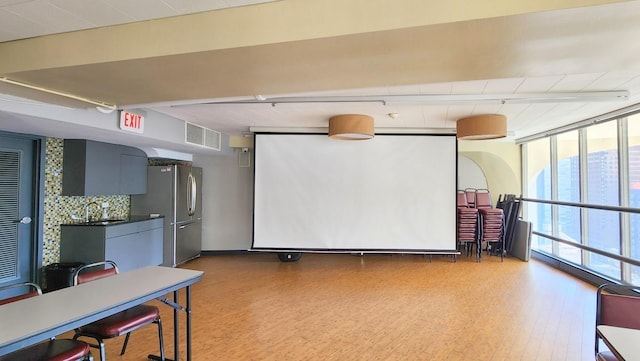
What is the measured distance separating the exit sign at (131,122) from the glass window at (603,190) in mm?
6611

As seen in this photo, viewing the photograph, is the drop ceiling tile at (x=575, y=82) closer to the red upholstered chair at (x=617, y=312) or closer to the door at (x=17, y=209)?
the red upholstered chair at (x=617, y=312)

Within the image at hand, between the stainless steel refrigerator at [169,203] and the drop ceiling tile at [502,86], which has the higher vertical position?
the drop ceiling tile at [502,86]

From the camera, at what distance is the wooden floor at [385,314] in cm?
314

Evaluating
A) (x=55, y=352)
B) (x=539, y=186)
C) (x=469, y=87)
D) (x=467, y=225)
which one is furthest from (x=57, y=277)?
(x=539, y=186)

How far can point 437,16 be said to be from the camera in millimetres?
1753

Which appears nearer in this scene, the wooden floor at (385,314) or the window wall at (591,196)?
the wooden floor at (385,314)

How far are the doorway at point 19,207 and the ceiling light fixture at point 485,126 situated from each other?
19.7 ft

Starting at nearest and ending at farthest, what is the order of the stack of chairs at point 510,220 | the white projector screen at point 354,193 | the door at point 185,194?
the door at point 185,194, the white projector screen at point 354,193, the stack of chairs at point 510,220

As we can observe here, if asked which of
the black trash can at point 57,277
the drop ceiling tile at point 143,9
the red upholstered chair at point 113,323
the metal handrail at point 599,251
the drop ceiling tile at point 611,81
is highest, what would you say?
the drop ceiling tile at point 611,81

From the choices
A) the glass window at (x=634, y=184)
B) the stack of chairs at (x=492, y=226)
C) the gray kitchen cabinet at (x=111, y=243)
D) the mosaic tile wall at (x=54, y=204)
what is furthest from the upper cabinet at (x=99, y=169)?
the glass window at (x=634, y=184)

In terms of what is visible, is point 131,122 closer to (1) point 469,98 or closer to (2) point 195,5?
(2) point 195,5

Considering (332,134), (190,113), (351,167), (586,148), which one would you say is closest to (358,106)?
(332,134)

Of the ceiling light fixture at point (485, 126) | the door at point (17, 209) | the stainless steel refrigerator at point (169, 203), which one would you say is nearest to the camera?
the door at point (17, 209)

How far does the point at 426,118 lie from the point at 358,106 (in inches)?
58.2
